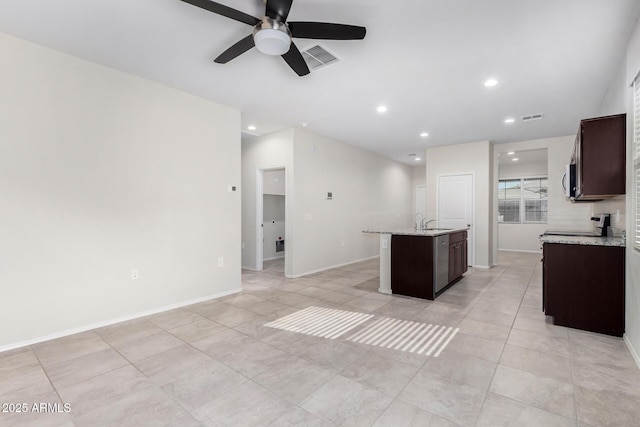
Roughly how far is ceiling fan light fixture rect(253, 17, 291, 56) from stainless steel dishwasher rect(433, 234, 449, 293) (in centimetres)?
300

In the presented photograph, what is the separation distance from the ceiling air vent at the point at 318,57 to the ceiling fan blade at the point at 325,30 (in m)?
0.55

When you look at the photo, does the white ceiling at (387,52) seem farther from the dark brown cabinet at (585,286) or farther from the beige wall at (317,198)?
the dark brown cabinet at (585,286)

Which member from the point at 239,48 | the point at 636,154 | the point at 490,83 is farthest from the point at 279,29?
the point at 636,154

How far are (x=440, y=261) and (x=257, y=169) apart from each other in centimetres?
380

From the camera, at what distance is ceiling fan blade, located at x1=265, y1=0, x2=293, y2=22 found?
2006mm

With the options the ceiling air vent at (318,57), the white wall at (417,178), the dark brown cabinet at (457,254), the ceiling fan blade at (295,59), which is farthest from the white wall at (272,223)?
the ceiling fan blade at (295,59)

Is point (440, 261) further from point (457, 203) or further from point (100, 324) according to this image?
point (100, 324)

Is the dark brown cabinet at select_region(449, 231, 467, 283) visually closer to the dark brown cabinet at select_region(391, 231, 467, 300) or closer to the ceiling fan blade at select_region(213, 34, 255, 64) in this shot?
the dark brown cabinet at select_region(391, 231, 467, 300)

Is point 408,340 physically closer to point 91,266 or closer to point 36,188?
point 91,266

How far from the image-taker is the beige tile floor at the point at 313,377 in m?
1.77

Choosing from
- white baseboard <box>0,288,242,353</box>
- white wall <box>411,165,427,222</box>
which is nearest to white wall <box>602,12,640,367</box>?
white baseboard <box>0,288,242,353</box>

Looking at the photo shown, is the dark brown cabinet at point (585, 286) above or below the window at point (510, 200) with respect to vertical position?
below

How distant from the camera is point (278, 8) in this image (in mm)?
2059

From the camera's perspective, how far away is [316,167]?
598 centimetres
